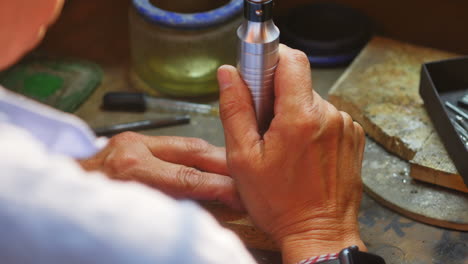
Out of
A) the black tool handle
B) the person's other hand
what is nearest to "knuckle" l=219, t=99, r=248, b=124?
the person's other hand

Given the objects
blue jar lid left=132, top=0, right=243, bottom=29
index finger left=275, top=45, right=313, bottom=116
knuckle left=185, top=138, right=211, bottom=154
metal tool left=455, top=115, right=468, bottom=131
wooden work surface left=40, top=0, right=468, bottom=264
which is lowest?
wooden work surface left=40, top=0, right=468, bottom=264

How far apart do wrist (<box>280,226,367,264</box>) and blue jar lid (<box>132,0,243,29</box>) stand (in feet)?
1.74

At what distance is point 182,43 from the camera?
1.28 m

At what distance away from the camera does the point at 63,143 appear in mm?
479

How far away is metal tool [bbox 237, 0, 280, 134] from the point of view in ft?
2.52

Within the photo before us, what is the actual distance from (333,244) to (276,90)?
23 centimetres

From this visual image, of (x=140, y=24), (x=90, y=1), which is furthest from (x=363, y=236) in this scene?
(x=90, y=1)

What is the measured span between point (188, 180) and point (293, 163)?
21cm

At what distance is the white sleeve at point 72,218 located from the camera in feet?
1.40

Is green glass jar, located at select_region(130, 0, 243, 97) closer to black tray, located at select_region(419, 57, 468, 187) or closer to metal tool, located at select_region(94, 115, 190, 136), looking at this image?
metal tool, located at select_region(94, 115, 190, 136)

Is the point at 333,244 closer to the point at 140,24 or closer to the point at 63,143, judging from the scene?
the point at 63,143

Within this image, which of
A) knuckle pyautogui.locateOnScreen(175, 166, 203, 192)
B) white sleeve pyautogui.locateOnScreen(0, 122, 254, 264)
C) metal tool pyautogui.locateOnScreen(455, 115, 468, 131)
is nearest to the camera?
white sleeve pyautogui.locateOnScreen(0, 122, 254, 264)

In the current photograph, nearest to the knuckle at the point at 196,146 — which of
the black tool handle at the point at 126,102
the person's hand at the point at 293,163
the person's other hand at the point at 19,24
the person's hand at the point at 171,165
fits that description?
the person's hand at the point at 171,165

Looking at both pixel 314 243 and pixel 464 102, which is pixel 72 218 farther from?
pixel 464 102
